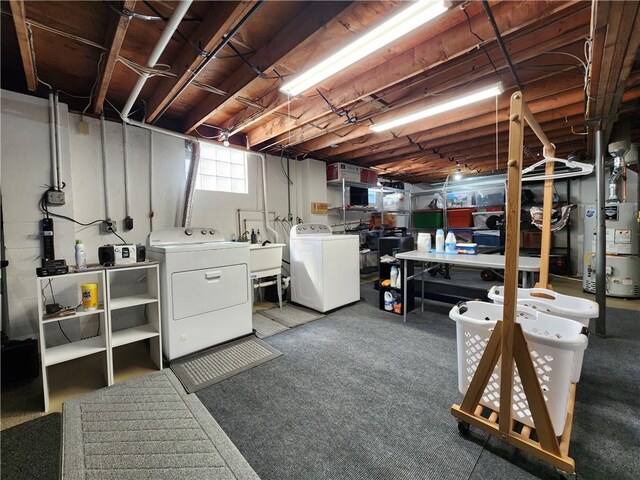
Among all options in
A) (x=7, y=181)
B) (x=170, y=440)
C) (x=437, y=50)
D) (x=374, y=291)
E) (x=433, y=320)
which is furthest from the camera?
(x=374, y=291)

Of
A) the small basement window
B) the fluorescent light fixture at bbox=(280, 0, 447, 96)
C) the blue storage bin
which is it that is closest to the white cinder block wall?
the small basement window

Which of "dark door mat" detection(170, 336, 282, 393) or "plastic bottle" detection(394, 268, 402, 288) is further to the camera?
"plastic bottle" detection(394, 268, 402, 288)

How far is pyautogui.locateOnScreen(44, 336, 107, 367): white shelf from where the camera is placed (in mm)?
1837

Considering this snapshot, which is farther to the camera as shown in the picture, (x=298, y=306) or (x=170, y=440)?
(x=298, y=306)

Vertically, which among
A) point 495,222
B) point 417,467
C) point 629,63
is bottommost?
point 417,467

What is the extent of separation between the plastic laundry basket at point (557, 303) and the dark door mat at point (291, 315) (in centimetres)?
209

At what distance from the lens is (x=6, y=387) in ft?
6.55

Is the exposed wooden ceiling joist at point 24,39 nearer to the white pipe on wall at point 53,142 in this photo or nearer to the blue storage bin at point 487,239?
the white pipe on wall at point 53,142

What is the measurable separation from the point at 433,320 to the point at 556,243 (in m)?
5.35

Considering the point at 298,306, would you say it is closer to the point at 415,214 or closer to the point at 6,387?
the point at 6,387

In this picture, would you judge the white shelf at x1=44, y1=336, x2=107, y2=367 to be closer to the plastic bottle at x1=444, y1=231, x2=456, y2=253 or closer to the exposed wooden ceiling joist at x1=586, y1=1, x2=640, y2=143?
the plastic bottle at x1=444, y1=231, x2=456, y2=253

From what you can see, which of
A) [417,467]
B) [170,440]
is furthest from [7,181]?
[417,467]

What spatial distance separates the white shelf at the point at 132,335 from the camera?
6.90ft

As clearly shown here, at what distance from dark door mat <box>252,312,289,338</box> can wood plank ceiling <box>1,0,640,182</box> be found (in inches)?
95.2
